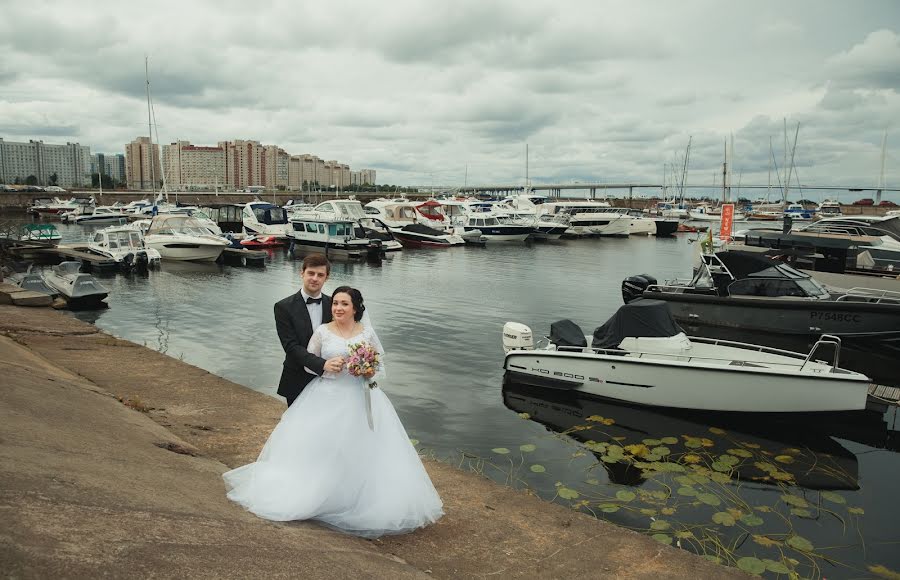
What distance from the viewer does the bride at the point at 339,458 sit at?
15.9ft

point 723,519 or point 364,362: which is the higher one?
point 364,362

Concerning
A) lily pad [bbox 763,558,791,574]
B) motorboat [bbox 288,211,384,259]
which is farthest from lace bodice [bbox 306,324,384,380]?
motorboat [bbox 288,211,384,259]

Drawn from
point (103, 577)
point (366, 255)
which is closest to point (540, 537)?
point (103, 577)

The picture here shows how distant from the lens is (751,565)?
659cm

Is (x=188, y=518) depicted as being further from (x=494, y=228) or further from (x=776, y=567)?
(x=494, y=228)

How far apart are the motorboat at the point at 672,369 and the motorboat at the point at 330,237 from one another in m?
30.7

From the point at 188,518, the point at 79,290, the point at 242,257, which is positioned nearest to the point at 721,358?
the point at 188,518

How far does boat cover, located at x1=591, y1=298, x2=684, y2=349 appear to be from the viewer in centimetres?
1247

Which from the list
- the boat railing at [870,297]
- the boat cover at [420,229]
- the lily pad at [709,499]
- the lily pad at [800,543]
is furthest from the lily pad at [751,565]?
the boat cover at [420,229]

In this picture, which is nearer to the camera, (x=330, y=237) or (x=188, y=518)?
(x=188, y=518)

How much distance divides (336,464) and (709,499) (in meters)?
5.89

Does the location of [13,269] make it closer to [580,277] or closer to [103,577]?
[580,277]

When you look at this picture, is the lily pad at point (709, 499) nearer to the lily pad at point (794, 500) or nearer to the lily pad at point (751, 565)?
the lily pad at point (794, 500)

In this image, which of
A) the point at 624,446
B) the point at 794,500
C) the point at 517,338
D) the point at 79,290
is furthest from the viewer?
the point at 79,290
